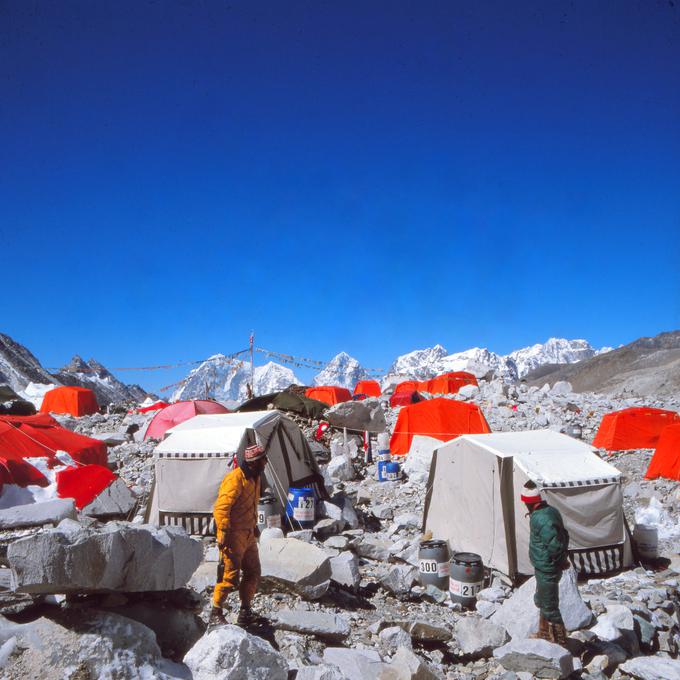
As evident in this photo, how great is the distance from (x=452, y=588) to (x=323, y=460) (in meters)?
9.77

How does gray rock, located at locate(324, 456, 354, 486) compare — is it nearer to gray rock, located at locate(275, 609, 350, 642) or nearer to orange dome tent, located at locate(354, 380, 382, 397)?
gray rock, located at locate(275, 609, 350, 642)

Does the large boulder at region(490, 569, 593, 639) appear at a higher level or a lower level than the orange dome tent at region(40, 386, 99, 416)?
lower

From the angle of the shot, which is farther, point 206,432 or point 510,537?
point 206,432

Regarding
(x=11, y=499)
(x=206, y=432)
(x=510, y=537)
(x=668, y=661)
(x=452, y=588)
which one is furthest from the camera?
(x=11, y=499)

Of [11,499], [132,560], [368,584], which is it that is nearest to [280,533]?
[368,584]

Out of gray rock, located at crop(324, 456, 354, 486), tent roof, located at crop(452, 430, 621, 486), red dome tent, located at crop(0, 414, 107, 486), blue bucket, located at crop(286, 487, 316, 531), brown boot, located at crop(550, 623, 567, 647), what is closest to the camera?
brown boot, located at crop(550, 623, 567, 647)

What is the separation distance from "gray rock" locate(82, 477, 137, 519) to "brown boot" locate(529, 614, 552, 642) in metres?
7.71

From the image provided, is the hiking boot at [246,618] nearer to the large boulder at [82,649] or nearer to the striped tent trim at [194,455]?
the large boulder at [82,649]

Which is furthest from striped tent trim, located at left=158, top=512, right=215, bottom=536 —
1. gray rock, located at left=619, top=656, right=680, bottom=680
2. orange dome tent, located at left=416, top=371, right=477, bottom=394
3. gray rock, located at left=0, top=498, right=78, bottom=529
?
orange dome tent, located at left=416, top=371, right=477, bottom=394

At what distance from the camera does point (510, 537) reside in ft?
24.6

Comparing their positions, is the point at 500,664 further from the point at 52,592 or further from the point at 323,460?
the point at 323,460

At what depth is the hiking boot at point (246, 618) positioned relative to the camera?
16.9 feet

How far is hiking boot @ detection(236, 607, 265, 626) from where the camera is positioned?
5141 mm

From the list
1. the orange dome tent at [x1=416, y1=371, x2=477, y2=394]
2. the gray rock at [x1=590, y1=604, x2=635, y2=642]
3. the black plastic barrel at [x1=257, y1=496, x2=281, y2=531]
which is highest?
the orange dome tent at [x1=416, y1=371, x2=477, y2=394]
